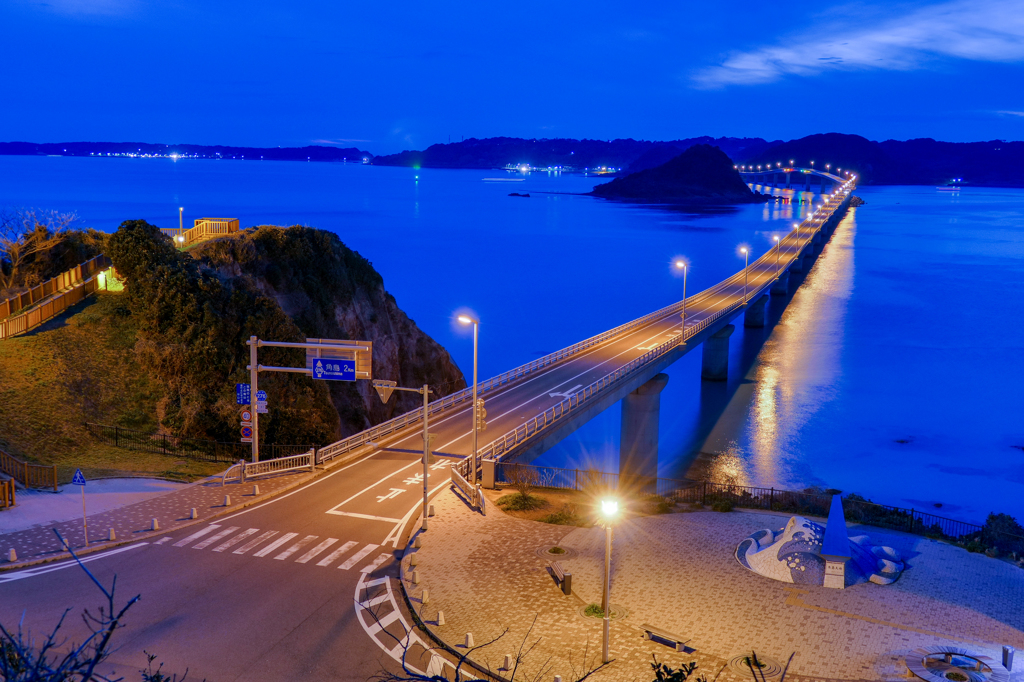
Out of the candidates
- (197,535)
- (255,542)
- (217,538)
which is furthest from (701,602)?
(197,535)

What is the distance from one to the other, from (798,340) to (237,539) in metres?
78.3

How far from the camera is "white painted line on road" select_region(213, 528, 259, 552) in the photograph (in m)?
24.0

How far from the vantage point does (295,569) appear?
74.3ft

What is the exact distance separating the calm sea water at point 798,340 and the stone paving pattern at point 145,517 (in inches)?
1095

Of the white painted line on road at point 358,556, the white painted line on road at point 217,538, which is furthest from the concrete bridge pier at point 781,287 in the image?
the white painted line on road at point 217,538

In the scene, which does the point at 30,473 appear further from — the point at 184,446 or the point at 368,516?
the point at 368,516

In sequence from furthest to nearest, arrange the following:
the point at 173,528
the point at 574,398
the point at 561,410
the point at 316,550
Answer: the point at 574,398 → the point at 561,410 → the point at 173,528 → the point at 316,550

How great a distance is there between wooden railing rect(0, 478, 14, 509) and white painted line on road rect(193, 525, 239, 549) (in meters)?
7.41

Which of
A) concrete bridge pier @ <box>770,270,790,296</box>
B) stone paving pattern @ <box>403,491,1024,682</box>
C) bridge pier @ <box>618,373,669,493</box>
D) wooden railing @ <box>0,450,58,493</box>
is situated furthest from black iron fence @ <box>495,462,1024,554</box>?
concrete bridge pier @ <box>770,270,790,296</box>

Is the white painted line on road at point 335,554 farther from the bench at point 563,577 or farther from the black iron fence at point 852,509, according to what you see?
the black iron fence at point 852,509

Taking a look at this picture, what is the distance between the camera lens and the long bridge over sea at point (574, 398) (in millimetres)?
35969

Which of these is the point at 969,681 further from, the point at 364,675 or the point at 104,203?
the point at 104,203

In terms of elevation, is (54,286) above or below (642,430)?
above

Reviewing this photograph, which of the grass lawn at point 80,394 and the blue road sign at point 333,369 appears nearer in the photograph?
the blue road sign at point 333,369
